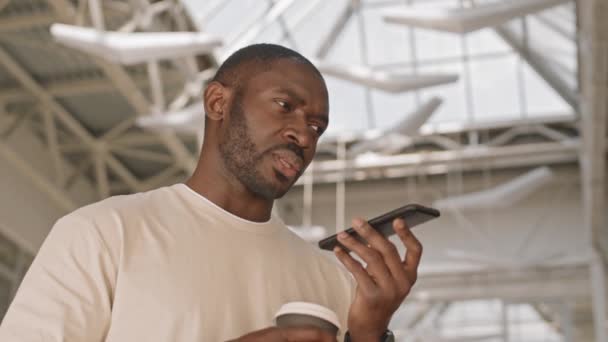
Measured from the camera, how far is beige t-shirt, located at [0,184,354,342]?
2078 mm

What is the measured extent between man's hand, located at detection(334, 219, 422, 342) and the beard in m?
0.33

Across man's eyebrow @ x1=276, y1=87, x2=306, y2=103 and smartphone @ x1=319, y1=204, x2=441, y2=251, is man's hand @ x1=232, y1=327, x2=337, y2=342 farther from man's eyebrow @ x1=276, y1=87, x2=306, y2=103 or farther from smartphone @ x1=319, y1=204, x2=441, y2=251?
man's eyebrow @ x1=276, y1=87, x2=306, y2=103

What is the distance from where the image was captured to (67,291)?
2.08 metres

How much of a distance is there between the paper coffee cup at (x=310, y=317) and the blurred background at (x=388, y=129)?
14.4 meters

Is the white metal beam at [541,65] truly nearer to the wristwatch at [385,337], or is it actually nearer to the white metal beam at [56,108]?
the white metal beam at [56,108]

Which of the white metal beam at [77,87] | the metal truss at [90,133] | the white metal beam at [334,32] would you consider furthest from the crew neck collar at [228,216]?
the white metal beam at [334,32]

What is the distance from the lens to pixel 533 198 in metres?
29.5

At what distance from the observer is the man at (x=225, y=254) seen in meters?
2.04

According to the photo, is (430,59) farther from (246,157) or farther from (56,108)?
(246,157)

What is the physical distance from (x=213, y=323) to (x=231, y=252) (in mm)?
214

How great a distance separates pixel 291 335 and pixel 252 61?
0.87m

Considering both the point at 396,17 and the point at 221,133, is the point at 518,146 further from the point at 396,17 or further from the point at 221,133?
the point at 221,133

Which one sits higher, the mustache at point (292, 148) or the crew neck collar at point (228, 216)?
the mustache at point (292, 148)

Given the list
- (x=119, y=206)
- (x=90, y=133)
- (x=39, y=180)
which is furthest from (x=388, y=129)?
(x=119, y=206)
